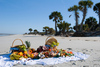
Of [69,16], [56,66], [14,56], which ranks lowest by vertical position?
[56,66]

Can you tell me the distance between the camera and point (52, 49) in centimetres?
536

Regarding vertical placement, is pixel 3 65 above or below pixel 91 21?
below

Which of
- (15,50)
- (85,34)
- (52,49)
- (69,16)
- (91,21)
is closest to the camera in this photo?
(15,50)

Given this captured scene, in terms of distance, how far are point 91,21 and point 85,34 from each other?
2356cm

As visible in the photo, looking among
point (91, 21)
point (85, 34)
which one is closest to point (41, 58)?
point (85, 34)

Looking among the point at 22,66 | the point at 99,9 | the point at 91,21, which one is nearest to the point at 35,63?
the point at 22,66

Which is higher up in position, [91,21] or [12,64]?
[91,21]

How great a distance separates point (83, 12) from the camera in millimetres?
26047

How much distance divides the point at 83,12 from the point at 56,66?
2553 centimetres

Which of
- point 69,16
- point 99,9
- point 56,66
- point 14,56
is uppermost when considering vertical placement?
point 99,9

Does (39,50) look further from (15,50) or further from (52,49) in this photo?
(15,50)

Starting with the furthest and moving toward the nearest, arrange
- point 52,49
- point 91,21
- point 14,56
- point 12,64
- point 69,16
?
point 91,21, point 69,16, point 52,49, point 14,56, point 12,64

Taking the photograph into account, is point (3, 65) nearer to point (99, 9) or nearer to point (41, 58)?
point (41, 58)

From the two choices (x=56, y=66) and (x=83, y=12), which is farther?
(x=83, y=12)
